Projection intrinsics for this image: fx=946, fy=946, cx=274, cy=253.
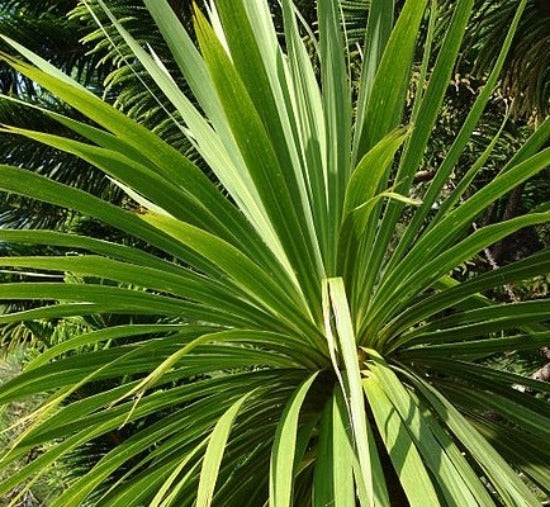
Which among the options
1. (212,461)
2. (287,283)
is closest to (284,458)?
(212,461)

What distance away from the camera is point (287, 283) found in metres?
1.12

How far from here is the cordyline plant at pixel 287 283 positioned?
99 cm

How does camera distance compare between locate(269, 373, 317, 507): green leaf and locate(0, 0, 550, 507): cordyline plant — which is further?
locate(0, 0, 550, 507): cordyline plant

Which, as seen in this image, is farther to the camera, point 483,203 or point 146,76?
point 146,76

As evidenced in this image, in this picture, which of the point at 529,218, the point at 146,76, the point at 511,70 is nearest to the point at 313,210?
the point at 529,218

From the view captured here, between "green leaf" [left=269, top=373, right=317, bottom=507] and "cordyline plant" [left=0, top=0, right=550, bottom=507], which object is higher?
"cordyline plant" [left=0, top=0, right=550, bottom=507]

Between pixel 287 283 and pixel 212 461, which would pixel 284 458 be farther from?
pixel 287 283

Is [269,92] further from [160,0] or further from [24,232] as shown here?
[24,232]

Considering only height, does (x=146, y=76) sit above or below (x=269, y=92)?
above

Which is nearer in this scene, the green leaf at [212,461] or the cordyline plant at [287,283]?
the green leaf at [212,461]

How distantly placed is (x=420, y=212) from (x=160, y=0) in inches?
16.5

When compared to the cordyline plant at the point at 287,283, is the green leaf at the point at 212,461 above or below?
below

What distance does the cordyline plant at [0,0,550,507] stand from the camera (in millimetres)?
990

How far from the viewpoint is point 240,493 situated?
1.21m
